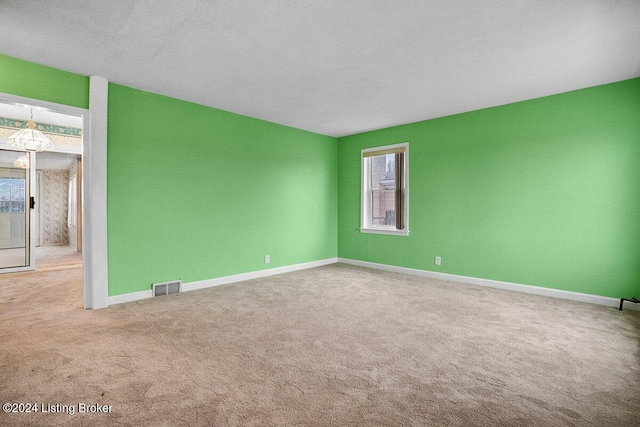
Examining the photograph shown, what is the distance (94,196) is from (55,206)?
8332 mm

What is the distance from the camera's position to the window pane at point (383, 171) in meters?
5.87

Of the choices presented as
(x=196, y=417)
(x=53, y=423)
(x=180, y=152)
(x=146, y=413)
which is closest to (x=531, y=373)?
(x=196, y=417)

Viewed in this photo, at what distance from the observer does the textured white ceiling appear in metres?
2.28

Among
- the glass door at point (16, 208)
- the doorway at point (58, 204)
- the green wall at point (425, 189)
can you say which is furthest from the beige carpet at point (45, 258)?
the green wall at point (425, 189)

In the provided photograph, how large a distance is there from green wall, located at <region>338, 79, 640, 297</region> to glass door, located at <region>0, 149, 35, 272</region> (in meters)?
6.73

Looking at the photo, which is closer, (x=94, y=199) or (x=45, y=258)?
(x=94, y=199)

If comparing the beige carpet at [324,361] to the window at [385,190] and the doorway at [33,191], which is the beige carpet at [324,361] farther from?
the doorway at [33,191]

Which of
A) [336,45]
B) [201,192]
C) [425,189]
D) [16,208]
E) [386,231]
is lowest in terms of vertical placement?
[386,231]

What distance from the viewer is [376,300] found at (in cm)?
389

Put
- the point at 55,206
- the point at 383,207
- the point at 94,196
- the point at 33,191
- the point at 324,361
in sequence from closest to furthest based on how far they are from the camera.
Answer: the point at 324,361, the point at 94,196, the point at 33,191, the point at 383,207, the point at 55,206

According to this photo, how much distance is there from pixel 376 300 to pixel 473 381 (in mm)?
1865

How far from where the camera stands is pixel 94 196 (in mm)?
3471

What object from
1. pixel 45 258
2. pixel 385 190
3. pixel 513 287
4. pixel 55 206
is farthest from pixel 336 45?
pixel 55 206

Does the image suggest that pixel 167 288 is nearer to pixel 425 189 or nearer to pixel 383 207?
pixel 383 207
